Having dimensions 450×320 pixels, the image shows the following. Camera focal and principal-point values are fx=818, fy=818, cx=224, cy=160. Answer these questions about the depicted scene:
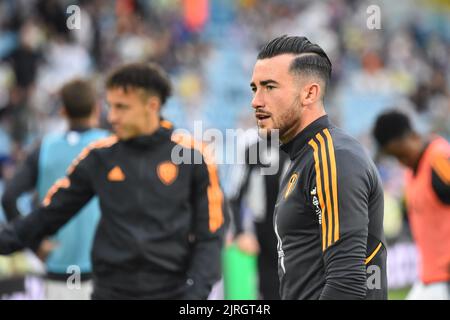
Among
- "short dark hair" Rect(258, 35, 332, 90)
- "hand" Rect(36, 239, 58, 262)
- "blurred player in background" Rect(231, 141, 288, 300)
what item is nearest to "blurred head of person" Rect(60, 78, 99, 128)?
"hand" Rect(36, 239, 58, 262)

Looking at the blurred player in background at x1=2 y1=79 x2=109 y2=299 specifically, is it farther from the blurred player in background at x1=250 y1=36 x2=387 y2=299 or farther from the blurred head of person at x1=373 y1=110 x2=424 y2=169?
the blurred player in background at x1=250 y1=36 x2=387 y2=299

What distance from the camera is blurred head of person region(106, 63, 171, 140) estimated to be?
4730 mm

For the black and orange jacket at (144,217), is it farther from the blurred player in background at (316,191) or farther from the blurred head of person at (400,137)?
the blurred head of person at (400,137)

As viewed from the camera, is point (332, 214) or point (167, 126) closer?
point (332, 214)

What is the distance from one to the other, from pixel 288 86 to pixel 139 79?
168 cm

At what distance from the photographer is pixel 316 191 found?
10.2 ft

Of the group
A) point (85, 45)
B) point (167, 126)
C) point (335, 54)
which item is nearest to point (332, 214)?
point (167, 126)

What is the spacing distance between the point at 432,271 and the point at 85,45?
30.1ft

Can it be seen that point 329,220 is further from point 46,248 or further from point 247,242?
point 247,242

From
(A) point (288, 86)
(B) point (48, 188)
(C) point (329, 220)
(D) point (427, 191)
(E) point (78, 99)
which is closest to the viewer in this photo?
(C) point (329, 220)

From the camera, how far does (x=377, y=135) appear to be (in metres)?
6.12

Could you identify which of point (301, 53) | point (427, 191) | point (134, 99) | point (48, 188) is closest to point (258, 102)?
point (301, 53)
